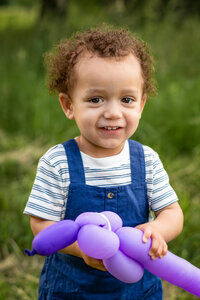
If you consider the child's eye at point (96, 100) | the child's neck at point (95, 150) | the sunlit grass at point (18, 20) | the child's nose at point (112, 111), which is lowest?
the child's neck at point (95, 150)

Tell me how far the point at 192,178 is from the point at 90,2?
848 centimetres

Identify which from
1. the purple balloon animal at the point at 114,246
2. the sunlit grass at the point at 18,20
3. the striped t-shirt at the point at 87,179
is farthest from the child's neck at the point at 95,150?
the sunlit grass at the point at 18,20

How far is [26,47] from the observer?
18.5 ft

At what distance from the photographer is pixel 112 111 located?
141cm

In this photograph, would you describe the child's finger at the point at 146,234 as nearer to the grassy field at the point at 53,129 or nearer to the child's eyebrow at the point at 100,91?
the child's eyebrow at the point at 100,91

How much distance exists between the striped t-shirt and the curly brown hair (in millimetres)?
274

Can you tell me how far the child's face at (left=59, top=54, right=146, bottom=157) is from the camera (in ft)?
4.60

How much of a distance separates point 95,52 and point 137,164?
43 centimetres

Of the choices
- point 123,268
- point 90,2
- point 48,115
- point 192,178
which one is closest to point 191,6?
point 90,2

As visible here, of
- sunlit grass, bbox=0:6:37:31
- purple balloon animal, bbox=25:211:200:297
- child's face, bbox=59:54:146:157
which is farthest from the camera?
sunlit grass, bbox=0:6:37:31

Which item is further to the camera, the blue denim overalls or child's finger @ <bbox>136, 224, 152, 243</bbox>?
the blue denim overalls

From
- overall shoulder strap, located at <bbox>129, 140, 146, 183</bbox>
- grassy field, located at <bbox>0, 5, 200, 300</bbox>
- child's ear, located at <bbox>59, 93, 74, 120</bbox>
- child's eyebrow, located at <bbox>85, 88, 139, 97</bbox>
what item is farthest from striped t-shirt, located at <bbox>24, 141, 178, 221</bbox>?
grassy field, located at <bbox>0, 5, 200, 300</bbox>

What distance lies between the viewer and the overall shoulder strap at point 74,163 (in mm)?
1477

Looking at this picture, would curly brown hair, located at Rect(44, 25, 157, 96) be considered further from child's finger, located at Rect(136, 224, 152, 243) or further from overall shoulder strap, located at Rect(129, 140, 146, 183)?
child's finger, located at Rect(136, 224, 152, 243)
